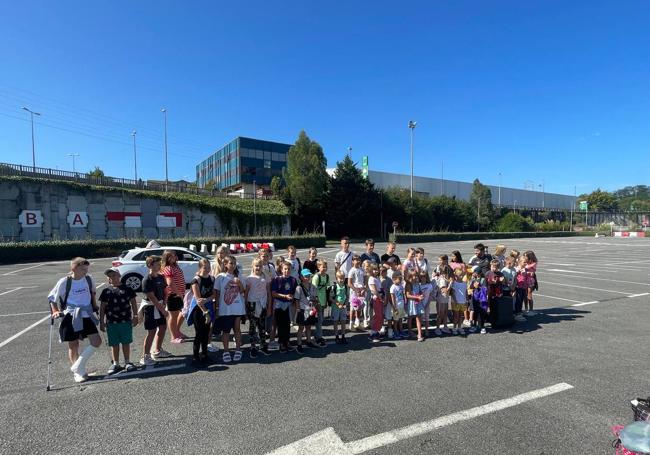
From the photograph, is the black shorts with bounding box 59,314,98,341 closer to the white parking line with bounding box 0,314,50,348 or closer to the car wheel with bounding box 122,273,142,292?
the white parking line with bounding box 0,314,50,348

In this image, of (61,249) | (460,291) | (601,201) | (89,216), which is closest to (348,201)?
(89,216)

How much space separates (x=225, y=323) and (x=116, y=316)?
1546 millimetres

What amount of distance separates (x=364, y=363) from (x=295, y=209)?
4297cm

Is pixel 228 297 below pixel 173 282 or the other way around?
below

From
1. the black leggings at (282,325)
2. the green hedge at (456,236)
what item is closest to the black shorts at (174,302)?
the black leggings at (282,325)

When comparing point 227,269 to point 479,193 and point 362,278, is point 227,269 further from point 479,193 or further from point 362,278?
point 479,193

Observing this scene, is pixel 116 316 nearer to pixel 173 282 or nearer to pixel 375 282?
pixel 173 282

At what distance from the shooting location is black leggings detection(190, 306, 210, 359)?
17.2 ft

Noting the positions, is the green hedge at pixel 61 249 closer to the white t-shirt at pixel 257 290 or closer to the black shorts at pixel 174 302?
the black shorts at pixel 174 302

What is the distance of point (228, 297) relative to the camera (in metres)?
5.57

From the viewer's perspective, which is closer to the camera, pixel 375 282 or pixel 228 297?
pixel 228 297

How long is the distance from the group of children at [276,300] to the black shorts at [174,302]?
16mm

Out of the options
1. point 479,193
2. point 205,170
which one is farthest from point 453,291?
point 205,170

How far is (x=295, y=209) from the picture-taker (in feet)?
156
